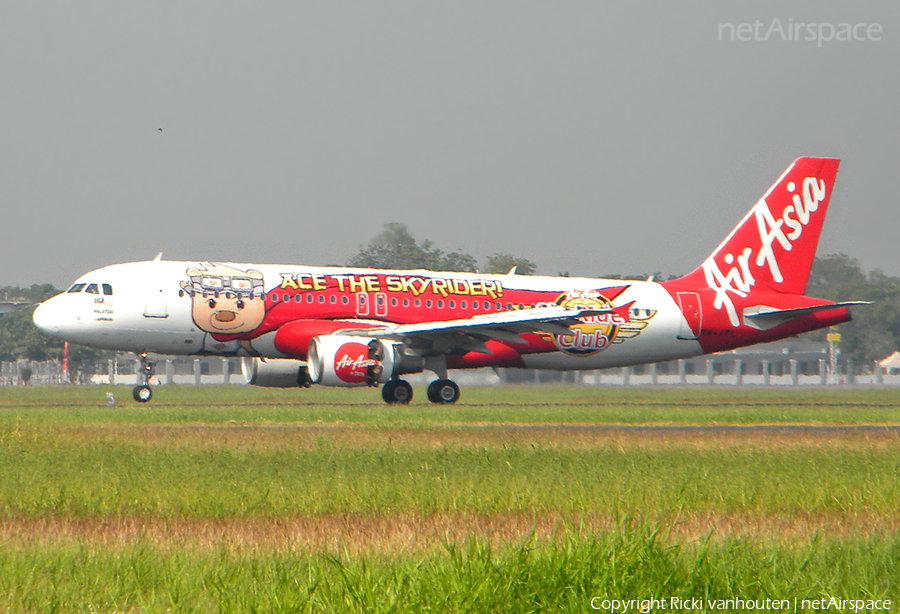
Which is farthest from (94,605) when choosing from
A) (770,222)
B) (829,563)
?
(770,222)

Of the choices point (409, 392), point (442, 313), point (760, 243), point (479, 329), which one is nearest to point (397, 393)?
point (409, 392)

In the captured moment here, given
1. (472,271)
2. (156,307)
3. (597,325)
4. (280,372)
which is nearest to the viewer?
(156,307)

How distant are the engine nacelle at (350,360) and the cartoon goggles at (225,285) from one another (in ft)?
7.34

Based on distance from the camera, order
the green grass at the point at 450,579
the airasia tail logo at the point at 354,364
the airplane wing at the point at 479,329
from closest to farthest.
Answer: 1. the green grass at the point at 450,579
2. the airasia tail logo at the point at 354,364
3. the airplane wing at the point at 479,329

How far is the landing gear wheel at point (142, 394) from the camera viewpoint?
3303 centimetres

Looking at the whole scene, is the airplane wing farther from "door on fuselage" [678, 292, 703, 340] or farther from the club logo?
"door on fuselage" [678, 292, 703, 340]

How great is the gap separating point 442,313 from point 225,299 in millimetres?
6469

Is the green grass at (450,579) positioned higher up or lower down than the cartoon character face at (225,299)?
lower down

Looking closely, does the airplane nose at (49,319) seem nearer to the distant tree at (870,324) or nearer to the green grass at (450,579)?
the green grass at (450,579)

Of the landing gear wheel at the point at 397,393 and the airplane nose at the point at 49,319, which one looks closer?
the airplane nose at the point at 49,319

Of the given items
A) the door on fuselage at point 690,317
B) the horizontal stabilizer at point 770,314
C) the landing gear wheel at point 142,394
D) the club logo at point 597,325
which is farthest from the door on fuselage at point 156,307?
the horizontal stabilizer at point 770,314

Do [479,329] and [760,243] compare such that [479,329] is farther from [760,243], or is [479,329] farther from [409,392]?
[760,243]

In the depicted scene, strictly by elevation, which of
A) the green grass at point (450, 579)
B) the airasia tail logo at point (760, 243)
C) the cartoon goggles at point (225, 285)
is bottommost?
the green grass at point (450, 579)

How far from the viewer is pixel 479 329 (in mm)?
31719
